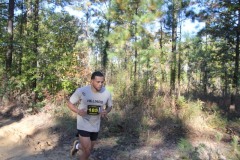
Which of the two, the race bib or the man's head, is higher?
the man's head

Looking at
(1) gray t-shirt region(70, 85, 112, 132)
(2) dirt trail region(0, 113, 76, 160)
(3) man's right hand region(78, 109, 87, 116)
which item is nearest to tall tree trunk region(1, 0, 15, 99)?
(2) dirt trail region(0, 113, 76, 160)

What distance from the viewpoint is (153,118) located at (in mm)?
8578

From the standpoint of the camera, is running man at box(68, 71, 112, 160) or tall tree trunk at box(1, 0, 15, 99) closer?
running man at box(68, 71, 112, 160)

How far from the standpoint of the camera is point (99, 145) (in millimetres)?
6938

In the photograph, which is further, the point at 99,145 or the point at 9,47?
the point at 9,47

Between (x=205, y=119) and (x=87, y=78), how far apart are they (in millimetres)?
4999

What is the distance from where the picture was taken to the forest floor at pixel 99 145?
19.9ft

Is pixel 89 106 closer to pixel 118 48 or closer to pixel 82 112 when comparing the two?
pixel 82 112

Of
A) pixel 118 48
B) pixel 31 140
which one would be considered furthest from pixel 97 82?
pixel 118 48

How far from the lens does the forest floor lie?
19.9ft

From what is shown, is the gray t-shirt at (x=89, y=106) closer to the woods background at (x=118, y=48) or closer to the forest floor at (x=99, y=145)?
the forest floor at (x=99, y=145)

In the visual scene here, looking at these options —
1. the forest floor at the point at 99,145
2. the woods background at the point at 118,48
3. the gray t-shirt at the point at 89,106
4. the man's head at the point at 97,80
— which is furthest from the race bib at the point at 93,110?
the woods background at the point at 118,48

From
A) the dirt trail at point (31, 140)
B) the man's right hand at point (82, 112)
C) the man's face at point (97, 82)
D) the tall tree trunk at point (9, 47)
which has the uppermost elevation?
the tall tree trunk at point (9, 47)

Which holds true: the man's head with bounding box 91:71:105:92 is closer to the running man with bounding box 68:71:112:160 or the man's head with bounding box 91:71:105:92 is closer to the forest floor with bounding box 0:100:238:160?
the running man with bounding box 68:71:112:160
